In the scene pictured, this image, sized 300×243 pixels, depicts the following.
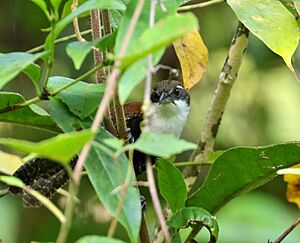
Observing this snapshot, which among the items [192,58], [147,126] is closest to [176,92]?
[192,58]

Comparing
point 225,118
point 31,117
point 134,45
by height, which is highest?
point 134,45

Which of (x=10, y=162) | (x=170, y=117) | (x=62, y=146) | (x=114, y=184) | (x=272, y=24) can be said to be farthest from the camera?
(x=170, y=117)

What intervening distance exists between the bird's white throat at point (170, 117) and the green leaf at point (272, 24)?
122 centimetres

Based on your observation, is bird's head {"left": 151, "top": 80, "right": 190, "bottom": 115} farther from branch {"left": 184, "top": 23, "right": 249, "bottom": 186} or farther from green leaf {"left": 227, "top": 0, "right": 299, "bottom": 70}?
green leaf {"left": 227, "top": 0, "right": 299, "bottom": 70}

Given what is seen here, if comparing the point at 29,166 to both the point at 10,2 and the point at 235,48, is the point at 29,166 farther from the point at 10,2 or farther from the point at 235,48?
the point at 10,2

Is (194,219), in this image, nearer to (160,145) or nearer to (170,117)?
(160,145)

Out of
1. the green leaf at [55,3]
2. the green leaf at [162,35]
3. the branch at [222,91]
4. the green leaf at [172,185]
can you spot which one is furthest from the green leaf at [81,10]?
the branch at [222,91]

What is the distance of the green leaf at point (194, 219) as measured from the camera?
1546 millimetres

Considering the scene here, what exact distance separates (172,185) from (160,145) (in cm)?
77

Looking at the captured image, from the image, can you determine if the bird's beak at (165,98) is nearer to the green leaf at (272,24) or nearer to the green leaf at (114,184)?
the green leaf at (272,24)

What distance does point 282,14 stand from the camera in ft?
4.99

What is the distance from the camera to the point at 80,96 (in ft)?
4.35

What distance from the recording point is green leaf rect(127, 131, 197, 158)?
0.89 meters

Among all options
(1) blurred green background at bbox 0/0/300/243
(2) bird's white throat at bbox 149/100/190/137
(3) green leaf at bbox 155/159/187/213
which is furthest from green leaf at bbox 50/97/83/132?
(1) blurred green background at bbox 0/0/300/243
